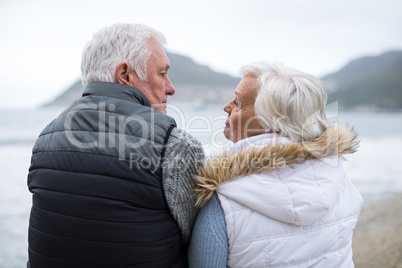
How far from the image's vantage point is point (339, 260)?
143cm

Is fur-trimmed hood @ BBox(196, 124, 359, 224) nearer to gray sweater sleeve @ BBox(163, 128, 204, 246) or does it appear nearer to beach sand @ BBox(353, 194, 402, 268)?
gray sweater sleeve @ BBox(163, 128, 204, 246)

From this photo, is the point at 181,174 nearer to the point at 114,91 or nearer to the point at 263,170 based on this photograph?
the point at 263,170

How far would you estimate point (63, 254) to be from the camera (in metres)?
1.31

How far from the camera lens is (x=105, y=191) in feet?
4.07

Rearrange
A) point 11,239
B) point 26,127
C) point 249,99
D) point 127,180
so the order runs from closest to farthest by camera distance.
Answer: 1. point 127,180
2. point 249,99
3. point 11,239
4. point 26,127

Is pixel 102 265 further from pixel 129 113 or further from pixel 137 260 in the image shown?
pixel 129 113

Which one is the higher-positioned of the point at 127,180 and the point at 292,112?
the point at 292,112

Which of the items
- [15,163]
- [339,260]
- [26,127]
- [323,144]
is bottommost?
[26,127]

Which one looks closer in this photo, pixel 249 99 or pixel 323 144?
pixel 323 144

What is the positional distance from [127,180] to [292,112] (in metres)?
0.83

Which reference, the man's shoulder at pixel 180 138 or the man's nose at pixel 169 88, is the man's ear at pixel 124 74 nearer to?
the man's nose at pixel 169 88

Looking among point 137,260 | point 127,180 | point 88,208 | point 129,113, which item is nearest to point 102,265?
point 137,260

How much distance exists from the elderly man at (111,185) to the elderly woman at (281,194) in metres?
0.13

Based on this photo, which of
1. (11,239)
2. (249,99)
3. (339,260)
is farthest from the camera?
(11,239)
